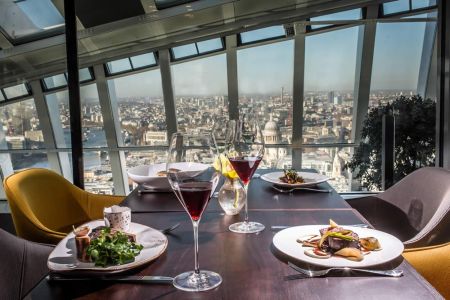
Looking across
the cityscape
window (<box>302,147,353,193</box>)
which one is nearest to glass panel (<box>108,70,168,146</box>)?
the cityscape

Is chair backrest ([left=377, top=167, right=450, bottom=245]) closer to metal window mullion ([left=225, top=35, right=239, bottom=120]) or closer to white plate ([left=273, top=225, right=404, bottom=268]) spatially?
white plate ([left=273, top=225, right=404, bottom=268])

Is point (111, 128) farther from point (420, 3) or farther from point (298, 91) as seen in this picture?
point (420, 3)

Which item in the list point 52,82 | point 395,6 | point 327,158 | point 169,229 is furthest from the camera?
point 327,158

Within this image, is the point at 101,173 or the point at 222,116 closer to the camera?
the point at 101,173

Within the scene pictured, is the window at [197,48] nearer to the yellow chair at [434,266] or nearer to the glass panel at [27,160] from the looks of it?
the glass panel at [27,160]

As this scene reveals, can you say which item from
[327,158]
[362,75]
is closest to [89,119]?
[327,158]

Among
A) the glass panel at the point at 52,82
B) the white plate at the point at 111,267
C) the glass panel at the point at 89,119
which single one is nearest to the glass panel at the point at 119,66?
the glass panel at the point at 89,119
